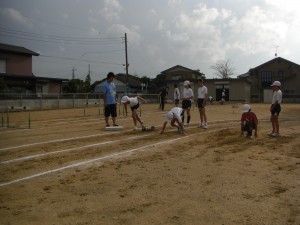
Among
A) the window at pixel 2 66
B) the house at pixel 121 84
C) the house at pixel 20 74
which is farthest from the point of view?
the house at pixel 121 84

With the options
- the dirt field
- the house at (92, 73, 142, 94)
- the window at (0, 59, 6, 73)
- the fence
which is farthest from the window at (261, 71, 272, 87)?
the dirt field

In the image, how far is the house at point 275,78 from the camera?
51491 mm

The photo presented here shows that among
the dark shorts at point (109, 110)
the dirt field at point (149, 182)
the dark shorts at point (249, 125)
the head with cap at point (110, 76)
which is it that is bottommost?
the dirt field at point (149, 182)

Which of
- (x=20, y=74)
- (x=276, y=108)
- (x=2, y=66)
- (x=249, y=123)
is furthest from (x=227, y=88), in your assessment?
(x=249, y=123)

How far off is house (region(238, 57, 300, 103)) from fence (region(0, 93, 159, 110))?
2784 cm

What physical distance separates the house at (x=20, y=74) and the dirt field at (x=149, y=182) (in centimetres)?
2565

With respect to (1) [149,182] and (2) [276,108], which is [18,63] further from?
(1) [149,182]

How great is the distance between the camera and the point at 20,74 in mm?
35125

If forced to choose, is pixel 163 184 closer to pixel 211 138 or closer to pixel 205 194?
pixel 205 194

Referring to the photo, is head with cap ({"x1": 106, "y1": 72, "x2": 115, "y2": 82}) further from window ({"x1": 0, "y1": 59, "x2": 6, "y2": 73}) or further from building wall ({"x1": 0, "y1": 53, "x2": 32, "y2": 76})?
building wall ({"x1": 0, "y1": 53, "x2": 32, "y2": 76})

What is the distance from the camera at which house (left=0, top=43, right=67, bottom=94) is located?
3225 centimetres

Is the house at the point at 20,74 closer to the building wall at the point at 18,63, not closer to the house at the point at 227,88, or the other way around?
the building wall at the point at 18,63

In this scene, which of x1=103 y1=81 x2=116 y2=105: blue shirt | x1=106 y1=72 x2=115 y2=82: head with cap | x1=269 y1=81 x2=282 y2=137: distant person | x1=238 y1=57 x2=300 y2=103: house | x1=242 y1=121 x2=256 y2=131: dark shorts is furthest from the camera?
x1=238 y1=57 x2=300 y2=103: house

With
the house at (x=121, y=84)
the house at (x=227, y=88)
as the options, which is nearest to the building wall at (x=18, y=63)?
the house at (x=227, y=88)
